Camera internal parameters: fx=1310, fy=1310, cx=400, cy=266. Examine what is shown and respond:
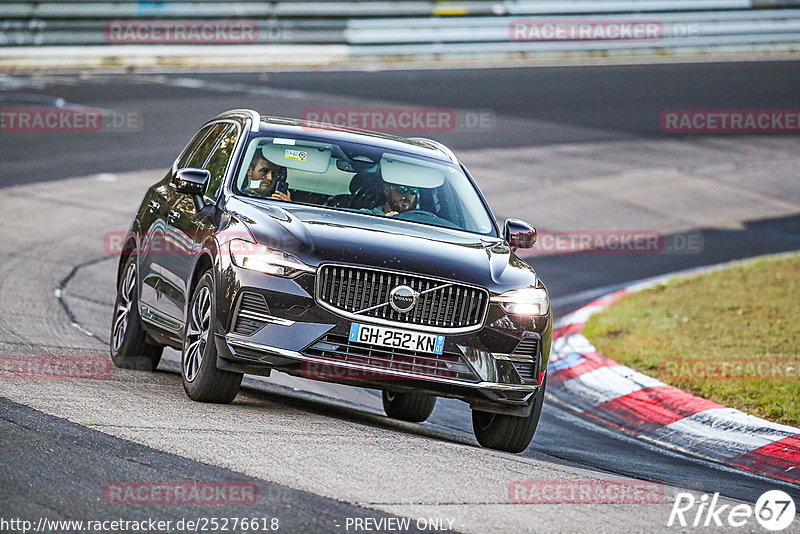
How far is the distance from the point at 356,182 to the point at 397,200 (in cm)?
29

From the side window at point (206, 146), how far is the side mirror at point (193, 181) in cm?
90

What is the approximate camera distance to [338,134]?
9.04 metres

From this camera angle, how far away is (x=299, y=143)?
8742mm

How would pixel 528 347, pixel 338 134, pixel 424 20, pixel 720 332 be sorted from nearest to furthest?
pixel 528 347 < pixel 338 134 < pixel 720 332 < pixel 424 20

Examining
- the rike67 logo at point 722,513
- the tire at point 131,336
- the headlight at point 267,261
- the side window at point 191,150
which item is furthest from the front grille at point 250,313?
the side window at point 191,150

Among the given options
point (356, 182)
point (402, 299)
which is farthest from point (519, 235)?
point (402, 299)

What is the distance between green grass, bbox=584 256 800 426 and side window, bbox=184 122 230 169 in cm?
410

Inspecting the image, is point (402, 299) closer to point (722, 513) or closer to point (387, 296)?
point (387, 296)

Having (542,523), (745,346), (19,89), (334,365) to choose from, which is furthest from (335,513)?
(19,89)

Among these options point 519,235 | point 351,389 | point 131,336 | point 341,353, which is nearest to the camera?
point 341,353

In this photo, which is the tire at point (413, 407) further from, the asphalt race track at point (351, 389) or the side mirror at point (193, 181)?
the side mirror at point (193, 181)

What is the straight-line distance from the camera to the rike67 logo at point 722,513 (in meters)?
6.03

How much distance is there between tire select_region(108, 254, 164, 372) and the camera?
30.1 ft

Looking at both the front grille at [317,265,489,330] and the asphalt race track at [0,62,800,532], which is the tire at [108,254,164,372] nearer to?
the asphalt race track at [0,62,800,532]
